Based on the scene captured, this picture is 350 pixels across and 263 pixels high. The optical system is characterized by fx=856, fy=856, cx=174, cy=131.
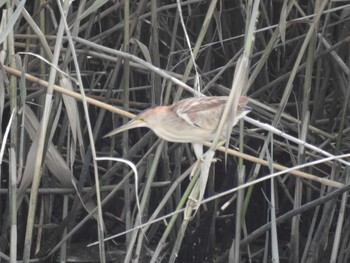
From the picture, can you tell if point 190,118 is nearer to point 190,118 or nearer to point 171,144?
point 190,118

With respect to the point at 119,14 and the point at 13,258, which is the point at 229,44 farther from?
the point at 13,258

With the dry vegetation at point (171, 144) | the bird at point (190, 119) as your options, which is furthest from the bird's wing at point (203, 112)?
the dry vegetation at point (171, 144)

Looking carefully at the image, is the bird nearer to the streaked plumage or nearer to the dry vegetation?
the streaked plumage

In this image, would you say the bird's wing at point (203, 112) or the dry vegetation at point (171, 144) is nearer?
the bird's wing at point (203, 112)

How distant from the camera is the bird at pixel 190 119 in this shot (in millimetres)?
2512

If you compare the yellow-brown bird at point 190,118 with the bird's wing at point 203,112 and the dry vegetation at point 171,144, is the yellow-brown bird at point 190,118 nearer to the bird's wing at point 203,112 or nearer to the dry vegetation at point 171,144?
the bird's wing at point 203,112

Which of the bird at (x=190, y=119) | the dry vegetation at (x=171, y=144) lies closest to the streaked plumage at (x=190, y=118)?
the bird at (x=190, y=119)

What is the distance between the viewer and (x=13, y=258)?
2777 mm

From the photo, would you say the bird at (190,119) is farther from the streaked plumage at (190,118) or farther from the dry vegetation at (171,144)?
the dry vegetation at (171,144)

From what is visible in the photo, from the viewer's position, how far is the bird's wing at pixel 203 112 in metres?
2.50

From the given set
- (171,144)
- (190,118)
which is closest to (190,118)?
(190,118)

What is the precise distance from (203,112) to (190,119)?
0.15ft

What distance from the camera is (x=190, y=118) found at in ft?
8.28

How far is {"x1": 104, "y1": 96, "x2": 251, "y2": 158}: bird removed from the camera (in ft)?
8.24
